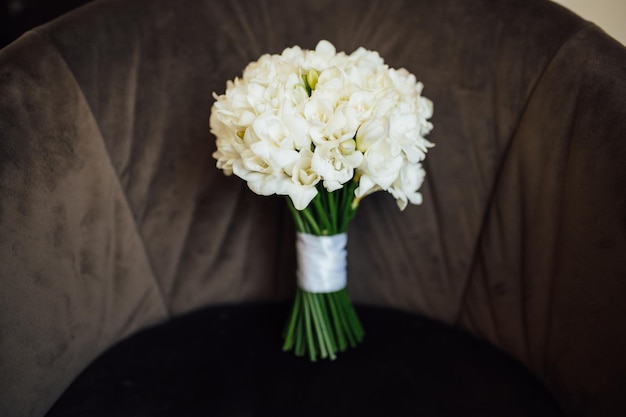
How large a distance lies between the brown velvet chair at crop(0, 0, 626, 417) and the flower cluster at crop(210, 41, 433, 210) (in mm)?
196

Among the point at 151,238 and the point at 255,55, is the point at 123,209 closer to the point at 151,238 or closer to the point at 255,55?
the point at 151,238

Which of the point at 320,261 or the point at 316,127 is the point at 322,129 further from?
the point at 320,261

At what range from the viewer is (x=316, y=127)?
67 cm

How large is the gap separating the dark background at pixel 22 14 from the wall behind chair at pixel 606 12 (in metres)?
0.83

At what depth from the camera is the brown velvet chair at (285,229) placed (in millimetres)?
730

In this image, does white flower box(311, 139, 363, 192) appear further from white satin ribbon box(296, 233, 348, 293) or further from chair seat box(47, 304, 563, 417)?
chair seat box(47, 304, 563, 417)

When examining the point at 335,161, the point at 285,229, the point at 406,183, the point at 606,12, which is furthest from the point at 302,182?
the point at 606,12

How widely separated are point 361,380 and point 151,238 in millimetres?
397

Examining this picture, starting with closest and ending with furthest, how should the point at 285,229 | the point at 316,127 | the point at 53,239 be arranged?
the point at 316,127, the point at 53,239, the point at 285,229

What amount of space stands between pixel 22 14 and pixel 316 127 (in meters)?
0.64

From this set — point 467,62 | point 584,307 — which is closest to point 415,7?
point 467,62

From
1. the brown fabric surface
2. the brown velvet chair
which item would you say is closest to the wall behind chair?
the brown velvet chair

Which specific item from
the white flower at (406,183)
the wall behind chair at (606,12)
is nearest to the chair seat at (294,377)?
the white flower at (406,183)

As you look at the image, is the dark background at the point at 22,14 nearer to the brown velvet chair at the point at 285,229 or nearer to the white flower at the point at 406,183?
the brown velvet chair at the point at 285,229
